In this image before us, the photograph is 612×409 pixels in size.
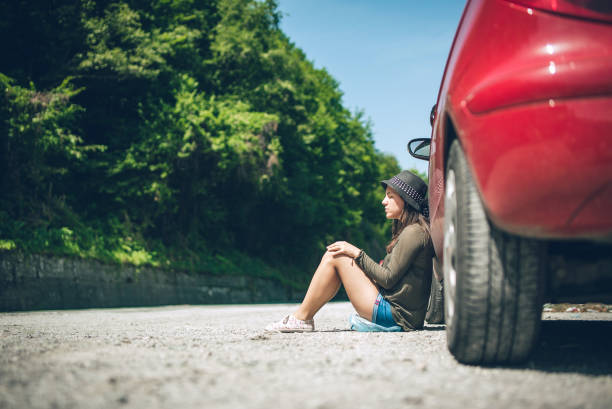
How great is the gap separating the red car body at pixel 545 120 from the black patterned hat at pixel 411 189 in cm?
197

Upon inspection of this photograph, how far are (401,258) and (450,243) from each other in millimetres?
1246

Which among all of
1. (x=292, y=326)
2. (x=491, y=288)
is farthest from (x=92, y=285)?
(x=491, y=288)

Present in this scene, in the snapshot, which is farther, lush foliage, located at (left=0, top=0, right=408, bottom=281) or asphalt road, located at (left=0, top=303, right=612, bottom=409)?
lush foliage, located at (left=0, top=0, right=408, bottom=281)

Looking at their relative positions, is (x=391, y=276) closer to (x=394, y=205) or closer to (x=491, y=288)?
(x=394, y=205)

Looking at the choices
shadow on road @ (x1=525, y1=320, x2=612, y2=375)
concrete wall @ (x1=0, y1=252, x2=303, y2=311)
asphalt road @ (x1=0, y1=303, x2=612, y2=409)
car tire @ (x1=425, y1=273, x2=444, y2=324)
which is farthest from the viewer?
concrete wall @ (x1=0, y1=252, x2=303, y2=311)

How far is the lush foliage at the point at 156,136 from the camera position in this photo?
39.5ft

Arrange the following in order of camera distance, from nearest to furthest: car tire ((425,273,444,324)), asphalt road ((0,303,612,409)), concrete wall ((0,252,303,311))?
asphalt road ((0,303,612,409))
car tire ((425,273,444,324))
concrete wall ((0,252,303,311))

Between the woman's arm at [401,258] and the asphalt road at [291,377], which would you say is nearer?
the asphalt road at [291,377]

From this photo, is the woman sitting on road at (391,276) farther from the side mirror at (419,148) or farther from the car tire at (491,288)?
the car tire at (491,288)

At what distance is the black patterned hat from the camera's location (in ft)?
14.1

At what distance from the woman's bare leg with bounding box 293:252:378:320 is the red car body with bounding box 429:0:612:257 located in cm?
204

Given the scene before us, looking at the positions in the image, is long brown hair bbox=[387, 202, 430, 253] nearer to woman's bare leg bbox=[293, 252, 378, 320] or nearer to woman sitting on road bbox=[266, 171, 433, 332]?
woman sitting on road bbox=[266, 171, 433, 332]

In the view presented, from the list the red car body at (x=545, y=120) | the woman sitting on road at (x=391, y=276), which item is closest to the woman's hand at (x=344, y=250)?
the woman sitting on road at (x=391, y=276)

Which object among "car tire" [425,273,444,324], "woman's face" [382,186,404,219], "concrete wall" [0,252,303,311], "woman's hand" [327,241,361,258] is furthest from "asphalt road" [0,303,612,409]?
"concrete wall" [0,252,303,311]
